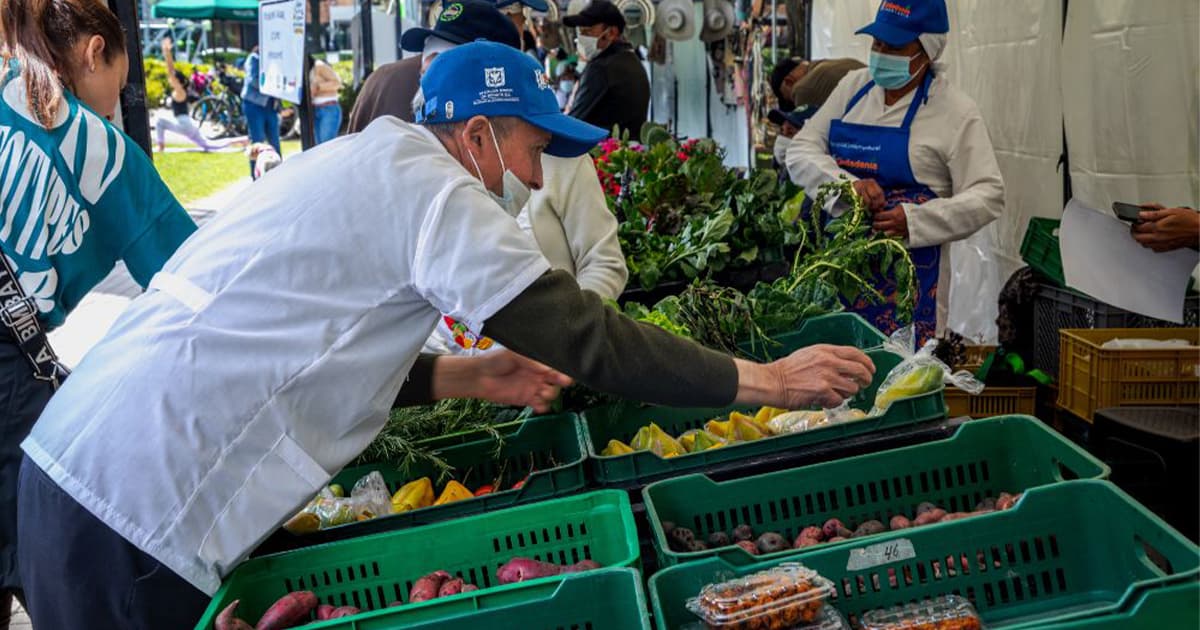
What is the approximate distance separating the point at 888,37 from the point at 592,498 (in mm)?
2855

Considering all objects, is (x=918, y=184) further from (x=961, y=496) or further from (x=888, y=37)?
(x=961, y=496)

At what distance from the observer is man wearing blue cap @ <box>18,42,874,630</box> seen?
6.59 feet

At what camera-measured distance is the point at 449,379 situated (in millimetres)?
2580

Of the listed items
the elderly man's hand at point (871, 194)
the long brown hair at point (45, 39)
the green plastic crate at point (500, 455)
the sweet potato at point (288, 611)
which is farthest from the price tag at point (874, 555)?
the elderly man's hand at point (871, 194)

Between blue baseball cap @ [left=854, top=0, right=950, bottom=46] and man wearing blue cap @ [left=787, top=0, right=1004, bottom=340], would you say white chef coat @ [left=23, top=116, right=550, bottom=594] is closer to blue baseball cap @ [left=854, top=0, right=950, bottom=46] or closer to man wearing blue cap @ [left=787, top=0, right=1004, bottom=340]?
man wearing blue cap @ [left=787, top=0, right=1004, bottom=340]

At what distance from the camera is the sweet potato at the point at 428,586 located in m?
2.16

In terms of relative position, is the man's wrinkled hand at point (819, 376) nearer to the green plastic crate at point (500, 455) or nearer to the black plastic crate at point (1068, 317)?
the green plastic crate at point (500, 455)

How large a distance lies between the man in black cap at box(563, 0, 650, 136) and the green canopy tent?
646 inches

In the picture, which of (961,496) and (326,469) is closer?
(326,469)

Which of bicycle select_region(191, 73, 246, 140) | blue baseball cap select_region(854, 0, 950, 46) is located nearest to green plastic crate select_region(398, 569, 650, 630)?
blue baseball cap select_region(854, 0, 950, 46)

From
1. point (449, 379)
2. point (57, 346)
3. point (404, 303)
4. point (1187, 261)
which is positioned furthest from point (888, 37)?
point (57, 346)

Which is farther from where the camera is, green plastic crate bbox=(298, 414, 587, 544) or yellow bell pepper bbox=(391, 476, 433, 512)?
green plastic crate bbox=(298, 414, 587, 544)

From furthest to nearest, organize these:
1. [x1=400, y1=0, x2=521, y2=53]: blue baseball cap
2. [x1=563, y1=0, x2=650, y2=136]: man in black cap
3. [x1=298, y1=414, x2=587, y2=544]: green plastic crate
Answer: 1. [x1=563, y1=0, x2=650, y2=136]: man in black cap
2. [x1=400, y1=0, x2=521, y2=53]: blue baseball cap
3. [x1=298, y1=414, x2=587, y2=544]: green plastic crate

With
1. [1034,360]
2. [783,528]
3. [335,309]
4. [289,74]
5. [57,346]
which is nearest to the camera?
[335,309]
